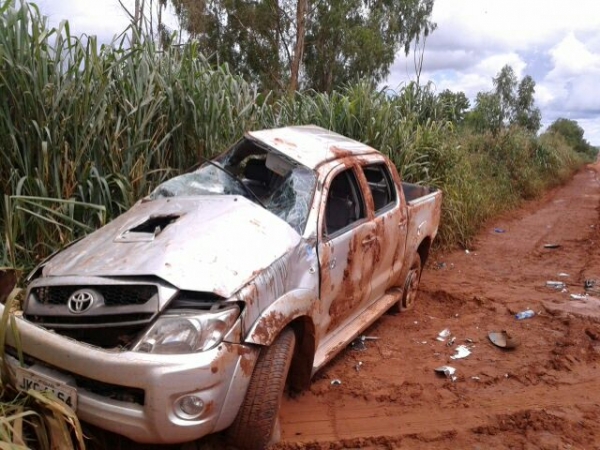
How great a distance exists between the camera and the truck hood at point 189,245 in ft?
8.39

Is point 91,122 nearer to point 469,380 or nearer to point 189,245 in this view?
point 189,245

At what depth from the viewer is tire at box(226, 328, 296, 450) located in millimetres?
2615

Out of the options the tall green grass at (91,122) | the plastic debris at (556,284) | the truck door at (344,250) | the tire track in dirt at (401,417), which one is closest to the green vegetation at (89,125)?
the tall green grass at (91,122)

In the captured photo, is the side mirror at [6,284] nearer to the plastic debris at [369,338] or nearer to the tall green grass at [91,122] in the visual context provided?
the tall green grass at [91,122]

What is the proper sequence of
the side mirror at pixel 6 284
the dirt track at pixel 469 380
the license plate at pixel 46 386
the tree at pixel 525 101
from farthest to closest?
the tree at pixel 525 101 → the dirt track at pixel 469 380 → the side mirror at pixel 6 284 → the license plate at pixel 46 386

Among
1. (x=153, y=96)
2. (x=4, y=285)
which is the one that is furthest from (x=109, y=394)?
(x=153, y=96)

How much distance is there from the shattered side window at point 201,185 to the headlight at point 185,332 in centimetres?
141

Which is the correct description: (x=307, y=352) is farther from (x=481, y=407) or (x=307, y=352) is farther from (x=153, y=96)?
(x=153, y=96)

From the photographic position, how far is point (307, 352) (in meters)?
3.21

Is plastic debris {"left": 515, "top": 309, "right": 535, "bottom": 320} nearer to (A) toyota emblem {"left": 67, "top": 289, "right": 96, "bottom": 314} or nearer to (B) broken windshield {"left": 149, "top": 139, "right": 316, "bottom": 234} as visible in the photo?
(B) broken windshield {"left": 149, "top": 139, "right": 316, "bottom": 234}

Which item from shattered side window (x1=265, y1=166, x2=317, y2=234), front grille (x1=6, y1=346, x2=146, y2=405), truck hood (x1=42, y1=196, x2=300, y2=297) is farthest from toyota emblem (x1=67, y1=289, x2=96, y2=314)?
shattered side window (x1=265, y1=166, x2=317, y2=234)

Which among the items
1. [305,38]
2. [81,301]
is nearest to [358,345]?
[81,301]

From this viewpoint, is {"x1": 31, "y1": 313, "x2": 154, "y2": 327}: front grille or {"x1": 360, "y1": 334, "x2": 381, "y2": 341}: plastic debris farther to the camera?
{"x1": 360, "y1": 334, "x2": 381, "y2": 341}: plastic debris

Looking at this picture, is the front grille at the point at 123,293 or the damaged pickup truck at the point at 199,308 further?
the front grille at the point at 123,293
